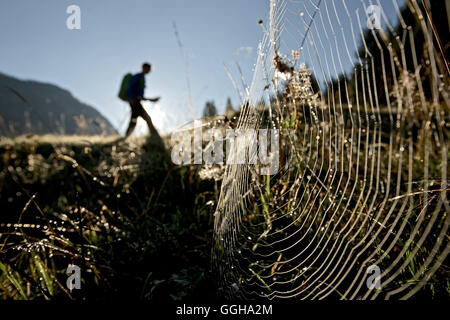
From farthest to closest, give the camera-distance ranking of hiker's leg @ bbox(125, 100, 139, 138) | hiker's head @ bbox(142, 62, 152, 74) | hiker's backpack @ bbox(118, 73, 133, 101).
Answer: hiker's head @ bbox(142, 62, 152, 74), hiker's backpack @ bbox(118, 73, 133, 101), hiker's leg @ bbox(125, 100, 139, 138)

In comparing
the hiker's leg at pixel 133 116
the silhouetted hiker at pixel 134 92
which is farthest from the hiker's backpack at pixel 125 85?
the hiker's leg at pixel 133 116

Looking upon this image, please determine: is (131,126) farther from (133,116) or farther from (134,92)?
(134,92)

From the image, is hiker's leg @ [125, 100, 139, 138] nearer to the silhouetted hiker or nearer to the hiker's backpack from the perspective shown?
the silhouetted hiker

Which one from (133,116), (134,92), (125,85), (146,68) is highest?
(146,68)

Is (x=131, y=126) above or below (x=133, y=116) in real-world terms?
below

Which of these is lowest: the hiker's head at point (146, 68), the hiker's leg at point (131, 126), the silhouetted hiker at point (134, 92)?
the hiker's leg at point (131, 126)

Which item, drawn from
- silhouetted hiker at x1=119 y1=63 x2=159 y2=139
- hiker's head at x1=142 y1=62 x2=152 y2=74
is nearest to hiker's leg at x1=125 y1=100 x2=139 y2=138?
silhouetted hiker at x1=119 y1=63 x2=159 y2=139

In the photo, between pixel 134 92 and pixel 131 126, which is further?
pixel 131 126

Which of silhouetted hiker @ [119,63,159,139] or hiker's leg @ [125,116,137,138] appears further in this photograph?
hiker's leg @ [125,116,137,138]

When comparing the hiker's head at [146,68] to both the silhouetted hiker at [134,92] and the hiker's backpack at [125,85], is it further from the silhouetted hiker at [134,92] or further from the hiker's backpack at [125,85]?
the hiker's backpack at [125,85]

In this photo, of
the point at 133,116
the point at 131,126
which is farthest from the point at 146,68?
the point at 131,126

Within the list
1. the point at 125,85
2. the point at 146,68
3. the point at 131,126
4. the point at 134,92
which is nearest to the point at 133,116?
the point at 131,126
